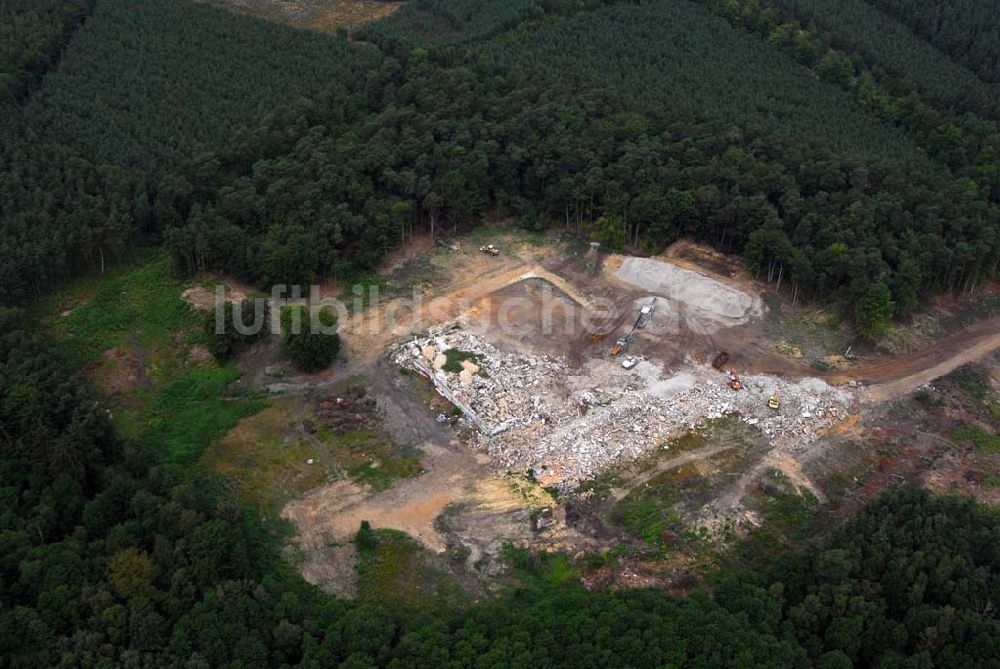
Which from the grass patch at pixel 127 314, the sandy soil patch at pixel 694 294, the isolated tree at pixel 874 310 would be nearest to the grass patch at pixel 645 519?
the sandy soil patch at pixel 694 294

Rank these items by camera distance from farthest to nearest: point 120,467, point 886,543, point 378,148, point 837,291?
point 378,148, point 837,291, point 120,467, point 886,543

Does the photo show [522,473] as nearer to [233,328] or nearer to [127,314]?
[233,328]

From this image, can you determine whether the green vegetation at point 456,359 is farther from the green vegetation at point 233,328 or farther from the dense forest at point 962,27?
the dense forest at point 962,27

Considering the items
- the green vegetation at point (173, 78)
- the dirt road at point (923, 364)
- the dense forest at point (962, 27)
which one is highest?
the dense forest at point (962, 27)

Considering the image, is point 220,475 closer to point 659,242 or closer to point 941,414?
point 659,242

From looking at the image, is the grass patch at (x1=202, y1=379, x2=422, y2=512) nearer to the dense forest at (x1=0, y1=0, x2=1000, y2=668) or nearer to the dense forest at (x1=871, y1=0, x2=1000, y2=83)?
the dense forest at (x1=0, y1=0, x2=1000, y2=668)

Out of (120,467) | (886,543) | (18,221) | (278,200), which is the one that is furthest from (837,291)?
(18,221)

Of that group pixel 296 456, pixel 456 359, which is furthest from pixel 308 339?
pixel 456 359
